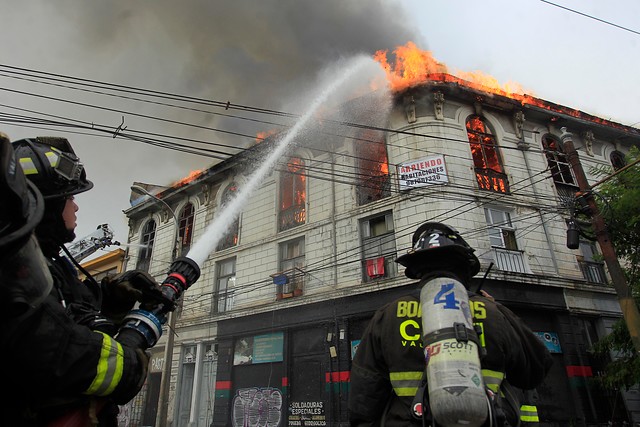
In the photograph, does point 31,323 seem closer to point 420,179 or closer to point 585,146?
point 420,179

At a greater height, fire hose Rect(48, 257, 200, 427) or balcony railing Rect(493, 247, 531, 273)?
balcony railing Rect(493, 247, 531, 273)

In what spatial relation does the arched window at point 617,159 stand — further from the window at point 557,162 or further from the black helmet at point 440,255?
the black helmet at point 440,255

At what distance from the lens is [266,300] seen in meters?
15.5

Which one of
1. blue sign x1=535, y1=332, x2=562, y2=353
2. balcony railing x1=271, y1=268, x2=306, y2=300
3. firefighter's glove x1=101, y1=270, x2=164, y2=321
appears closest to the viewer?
firefighter's glove x1=101, y1=270, x2=164, y2=321

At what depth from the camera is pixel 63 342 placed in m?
1.46

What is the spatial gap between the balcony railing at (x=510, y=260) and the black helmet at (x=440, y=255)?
34.8 feet

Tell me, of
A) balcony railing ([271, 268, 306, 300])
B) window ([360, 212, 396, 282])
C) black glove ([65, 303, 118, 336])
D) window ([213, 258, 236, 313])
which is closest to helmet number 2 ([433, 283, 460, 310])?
black glove ([65, 303, 118, 336])

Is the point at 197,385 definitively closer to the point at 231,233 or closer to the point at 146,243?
the point at 231,233

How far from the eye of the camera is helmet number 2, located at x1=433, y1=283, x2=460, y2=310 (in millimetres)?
2359

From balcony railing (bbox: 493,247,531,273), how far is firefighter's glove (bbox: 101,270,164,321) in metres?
12.0

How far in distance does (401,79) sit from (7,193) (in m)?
15.1

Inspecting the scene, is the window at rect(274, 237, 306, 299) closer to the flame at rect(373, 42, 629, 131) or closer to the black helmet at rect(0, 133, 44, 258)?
the flame at rect(373, 42, 629, 131)

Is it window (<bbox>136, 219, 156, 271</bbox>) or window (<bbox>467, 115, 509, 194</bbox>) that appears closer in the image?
window (<bbox>467, 115, 509, 194</bbox>)

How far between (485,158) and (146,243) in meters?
18.0
